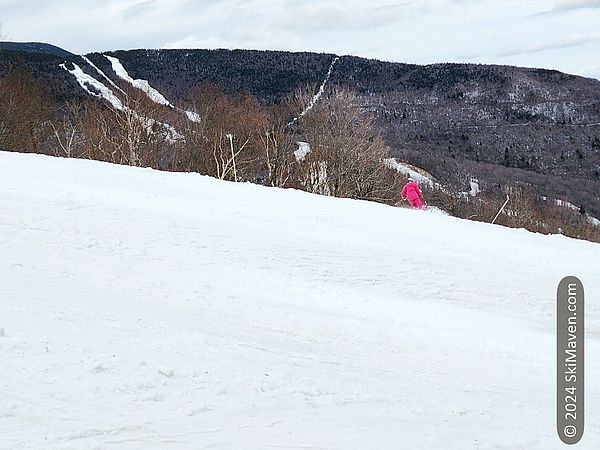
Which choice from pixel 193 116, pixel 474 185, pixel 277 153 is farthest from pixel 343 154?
pixel 474 185

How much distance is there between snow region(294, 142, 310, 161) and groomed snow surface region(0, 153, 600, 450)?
2417cm

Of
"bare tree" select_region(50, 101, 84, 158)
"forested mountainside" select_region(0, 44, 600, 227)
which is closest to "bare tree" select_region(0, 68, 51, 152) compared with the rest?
"bare tree" select_region(50, 101, 84, 158)

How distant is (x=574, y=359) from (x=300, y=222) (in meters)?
7.79

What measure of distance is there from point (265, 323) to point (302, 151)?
34789mm

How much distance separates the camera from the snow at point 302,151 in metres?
41.9

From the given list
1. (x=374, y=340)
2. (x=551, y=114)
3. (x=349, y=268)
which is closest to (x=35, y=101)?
(x=349, y=268)

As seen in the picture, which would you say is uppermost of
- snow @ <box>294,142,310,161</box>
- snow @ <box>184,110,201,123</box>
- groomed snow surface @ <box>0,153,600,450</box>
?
snow @ <box>184,110,201,123</box>

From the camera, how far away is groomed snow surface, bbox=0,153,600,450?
5.80 metres

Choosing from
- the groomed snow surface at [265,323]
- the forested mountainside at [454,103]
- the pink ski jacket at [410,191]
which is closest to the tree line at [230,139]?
the pink ski jacket at [410,191]

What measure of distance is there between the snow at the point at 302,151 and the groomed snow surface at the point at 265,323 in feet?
79.3

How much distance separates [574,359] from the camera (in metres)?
9.58

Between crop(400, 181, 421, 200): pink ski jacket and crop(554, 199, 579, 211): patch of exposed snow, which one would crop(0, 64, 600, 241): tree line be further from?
crop(554, 199, 579, 211): patch of exposed snow

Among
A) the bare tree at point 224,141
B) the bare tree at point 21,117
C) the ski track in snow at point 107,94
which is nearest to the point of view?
the bare tree at point 21,117

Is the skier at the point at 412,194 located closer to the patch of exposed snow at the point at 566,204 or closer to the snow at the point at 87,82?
the snow at the point at 87,82
